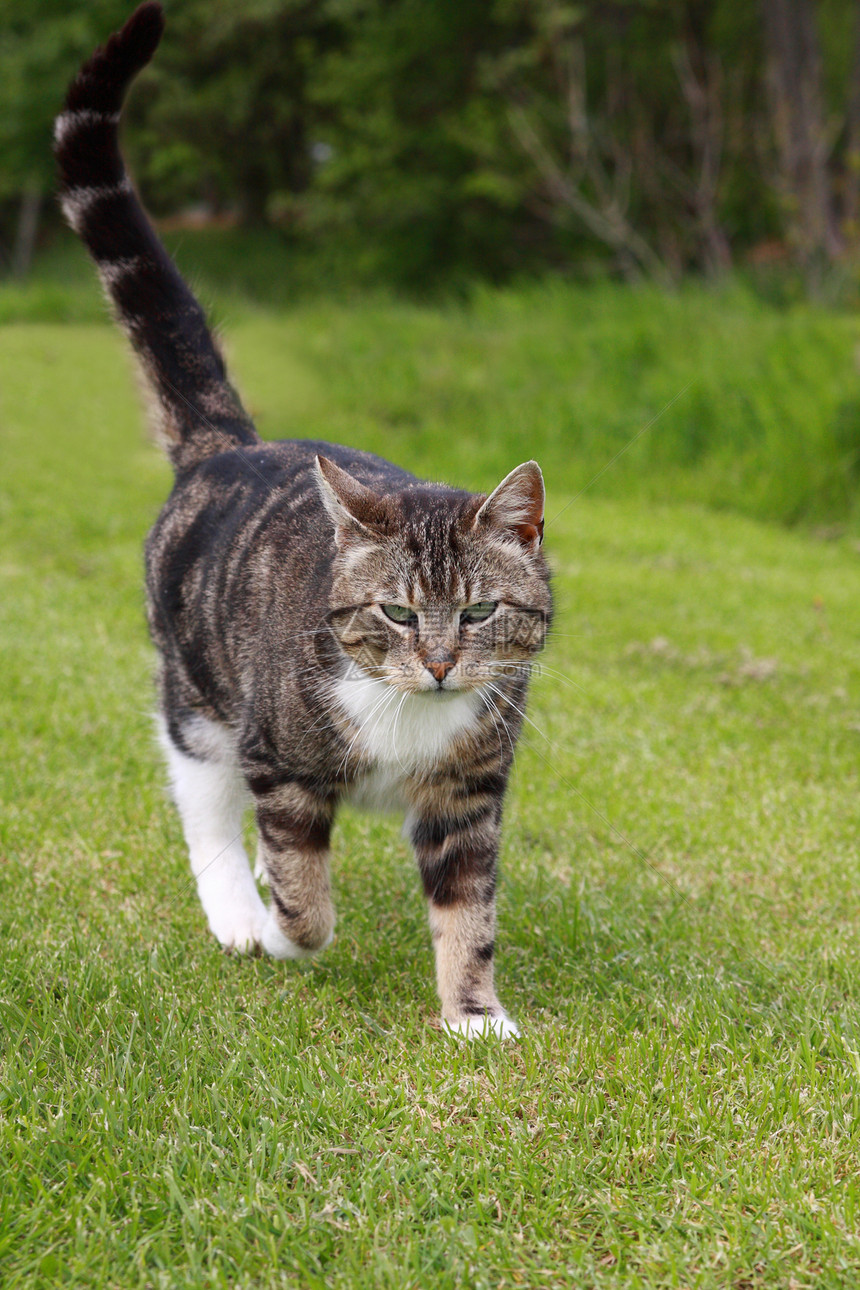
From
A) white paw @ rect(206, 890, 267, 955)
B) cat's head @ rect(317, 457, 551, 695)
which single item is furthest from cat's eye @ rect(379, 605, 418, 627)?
white paw @ rect(206, 890, 267, 955)

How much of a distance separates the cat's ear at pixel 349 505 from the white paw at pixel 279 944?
3.09ft

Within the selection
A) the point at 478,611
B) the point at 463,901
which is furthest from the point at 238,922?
the point at 478,611

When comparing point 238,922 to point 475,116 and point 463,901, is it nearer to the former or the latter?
point 463,901

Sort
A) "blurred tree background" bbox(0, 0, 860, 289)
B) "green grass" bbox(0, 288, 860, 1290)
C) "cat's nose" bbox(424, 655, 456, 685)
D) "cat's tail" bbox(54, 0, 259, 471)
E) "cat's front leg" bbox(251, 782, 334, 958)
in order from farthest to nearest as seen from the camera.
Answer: "blurred tree background" bbox(0, 0, 860, 289) < "cat's tail" bbox(54, 0, 259, 471) < "cat's front leg" bbox(251, 782, 334, 958) < "cat's nose" bbox(424, 655, 456, 685) < "green grass" bbox(0, 288, 860, 1290)

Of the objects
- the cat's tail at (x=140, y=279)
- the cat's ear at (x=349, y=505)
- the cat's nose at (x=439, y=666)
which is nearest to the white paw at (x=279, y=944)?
the cat's nose at (x=439, y=666)

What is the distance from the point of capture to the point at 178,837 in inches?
147

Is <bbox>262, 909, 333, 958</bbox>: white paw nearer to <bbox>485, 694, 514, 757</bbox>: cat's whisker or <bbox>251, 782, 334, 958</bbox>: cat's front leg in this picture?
<bbox>251, 782, 334, 958</bbox>: cat's front leg

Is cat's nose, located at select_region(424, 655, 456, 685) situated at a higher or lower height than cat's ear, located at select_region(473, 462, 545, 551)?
lower

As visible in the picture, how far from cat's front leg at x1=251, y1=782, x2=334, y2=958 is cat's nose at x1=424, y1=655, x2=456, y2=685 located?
48 centimetres

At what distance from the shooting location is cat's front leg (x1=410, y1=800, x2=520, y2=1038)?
268 cm

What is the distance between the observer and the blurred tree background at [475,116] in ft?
47.1

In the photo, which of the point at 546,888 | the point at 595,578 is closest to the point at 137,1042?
the point at 546,888

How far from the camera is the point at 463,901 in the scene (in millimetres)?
2762

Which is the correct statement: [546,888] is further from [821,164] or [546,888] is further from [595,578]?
[821,164]
